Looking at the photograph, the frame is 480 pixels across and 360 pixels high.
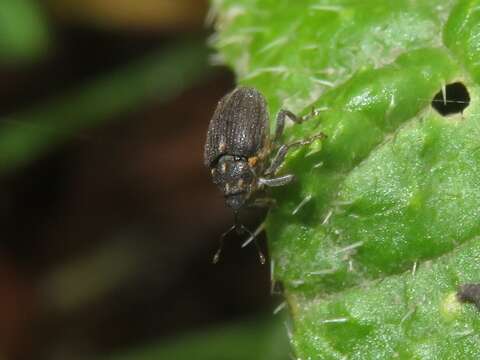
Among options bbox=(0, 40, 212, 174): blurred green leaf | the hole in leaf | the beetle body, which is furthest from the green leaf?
bbox=(0, 40, 212, 174): blurred green leaf

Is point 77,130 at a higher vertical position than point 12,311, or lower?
higher

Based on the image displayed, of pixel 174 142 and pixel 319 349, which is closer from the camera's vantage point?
pixel 319 349

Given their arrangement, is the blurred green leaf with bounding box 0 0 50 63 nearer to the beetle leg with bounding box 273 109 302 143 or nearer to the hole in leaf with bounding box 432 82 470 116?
the beetle leg with bounding box 273 109 302 143

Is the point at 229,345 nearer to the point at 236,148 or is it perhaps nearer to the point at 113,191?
the point at 236,148

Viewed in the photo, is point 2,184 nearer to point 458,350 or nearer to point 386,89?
point 386,89

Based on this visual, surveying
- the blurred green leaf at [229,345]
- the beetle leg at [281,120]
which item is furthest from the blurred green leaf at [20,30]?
the beetle leg at [281,120]

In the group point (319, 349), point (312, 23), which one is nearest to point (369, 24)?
point (312, 23)

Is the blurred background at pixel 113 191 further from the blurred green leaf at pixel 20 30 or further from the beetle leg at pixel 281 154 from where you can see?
the beetle leg at pixel 281 154
